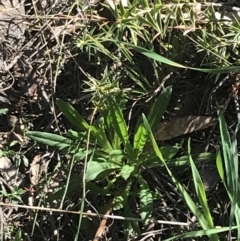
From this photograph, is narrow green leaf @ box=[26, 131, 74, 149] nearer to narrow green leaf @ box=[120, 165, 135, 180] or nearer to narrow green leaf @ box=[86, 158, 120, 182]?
narrow green leaf @ box=[86, 158, 120, 182]

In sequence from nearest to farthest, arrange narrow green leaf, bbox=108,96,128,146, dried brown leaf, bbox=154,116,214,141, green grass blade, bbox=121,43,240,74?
green grass blade, bbox=121,43,240,74 < narrow green leaf, bbox=108,96,128,146 < dried brown leaf, bbox=154,116,214,141

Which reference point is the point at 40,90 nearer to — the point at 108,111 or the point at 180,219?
the point at 108,111

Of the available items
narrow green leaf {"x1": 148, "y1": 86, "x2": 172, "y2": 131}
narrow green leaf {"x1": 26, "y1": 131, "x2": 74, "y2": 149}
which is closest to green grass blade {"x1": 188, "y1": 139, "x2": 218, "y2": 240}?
narrow green leaf {"x1": 148, "y1": 86, "x2": 172, "y2": 131}

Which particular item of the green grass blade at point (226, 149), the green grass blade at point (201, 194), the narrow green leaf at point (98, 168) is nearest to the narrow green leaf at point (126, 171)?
the narrow green leaf at point (98, 168)

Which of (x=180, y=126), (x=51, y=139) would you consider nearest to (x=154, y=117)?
(x=180, y=126)

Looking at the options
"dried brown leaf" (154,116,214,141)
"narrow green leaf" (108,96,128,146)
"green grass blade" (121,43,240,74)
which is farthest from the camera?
"dried brown leaf" (154,116,214,141)

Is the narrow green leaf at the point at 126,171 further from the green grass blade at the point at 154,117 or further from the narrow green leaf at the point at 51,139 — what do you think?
the narrow green leaf at the point at 51,139

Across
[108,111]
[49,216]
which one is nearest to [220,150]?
[108,111]

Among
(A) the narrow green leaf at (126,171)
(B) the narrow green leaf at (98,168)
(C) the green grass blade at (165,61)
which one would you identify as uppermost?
(C) the green grass blade at (165,61)

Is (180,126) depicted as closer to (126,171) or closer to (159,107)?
(159,107)

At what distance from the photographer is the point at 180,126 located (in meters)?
2.21

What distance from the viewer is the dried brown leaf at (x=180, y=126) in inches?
86.0

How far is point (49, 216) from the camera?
7.30 feet

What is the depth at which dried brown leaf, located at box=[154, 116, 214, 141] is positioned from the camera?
7.17 ft
